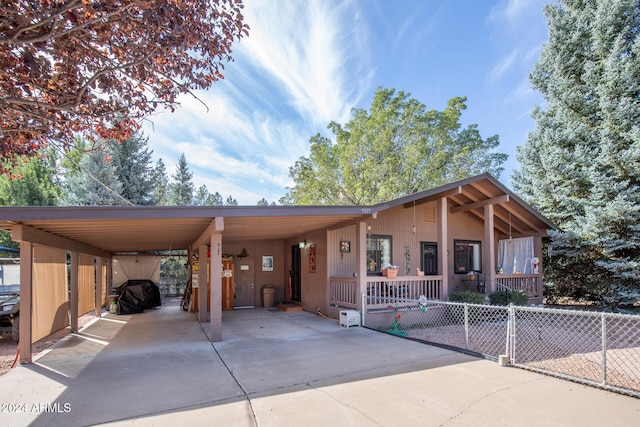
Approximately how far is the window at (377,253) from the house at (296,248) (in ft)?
0.10

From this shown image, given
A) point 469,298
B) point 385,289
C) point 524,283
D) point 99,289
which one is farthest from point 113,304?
point 524,283

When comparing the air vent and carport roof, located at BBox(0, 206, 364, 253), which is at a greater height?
the air vent

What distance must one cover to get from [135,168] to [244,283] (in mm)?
9595

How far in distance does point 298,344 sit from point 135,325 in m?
5.04

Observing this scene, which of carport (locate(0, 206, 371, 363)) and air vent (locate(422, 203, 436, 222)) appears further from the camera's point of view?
air vent (locate(422, 203, 436, 222))

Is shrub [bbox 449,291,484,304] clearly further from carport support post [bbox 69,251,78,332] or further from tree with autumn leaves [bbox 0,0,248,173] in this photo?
carport support post [bbox 69,251,78,332]

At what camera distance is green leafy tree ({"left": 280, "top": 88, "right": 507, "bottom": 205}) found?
747 inches

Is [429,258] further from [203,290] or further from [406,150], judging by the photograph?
[406,150]

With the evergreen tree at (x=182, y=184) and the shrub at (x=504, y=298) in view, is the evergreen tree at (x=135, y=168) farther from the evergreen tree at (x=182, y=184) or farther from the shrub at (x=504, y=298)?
the shrub at (x=504, y=298)

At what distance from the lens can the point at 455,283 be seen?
38.0 ft

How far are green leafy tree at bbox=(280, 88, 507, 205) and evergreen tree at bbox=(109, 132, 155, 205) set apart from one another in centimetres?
1042

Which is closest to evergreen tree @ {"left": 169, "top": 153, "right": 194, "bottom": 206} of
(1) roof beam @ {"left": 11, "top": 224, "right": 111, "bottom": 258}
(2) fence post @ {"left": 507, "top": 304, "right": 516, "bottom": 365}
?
(1) roof beam @ {"left": 11, "top": 224, "right": 111, "bottom": 258}

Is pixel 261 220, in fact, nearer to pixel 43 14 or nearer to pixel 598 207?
pixel 43 14

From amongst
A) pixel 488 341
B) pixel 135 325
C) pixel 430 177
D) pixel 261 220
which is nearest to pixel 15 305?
pixel 135 325
